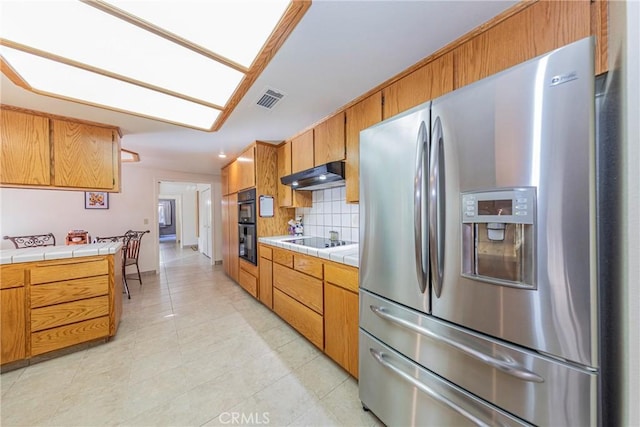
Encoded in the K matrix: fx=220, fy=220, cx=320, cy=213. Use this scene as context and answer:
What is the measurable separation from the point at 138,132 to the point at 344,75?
254 cm

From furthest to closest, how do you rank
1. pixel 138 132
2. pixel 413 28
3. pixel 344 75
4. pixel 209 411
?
1. pixel 138 132
2. pixel 344 75
3. pixel 209 411
4. pixel 413 28

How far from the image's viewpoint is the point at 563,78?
2.16 feet

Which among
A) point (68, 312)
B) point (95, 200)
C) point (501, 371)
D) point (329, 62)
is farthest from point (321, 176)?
point (95, 200)

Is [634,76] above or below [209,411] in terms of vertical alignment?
above

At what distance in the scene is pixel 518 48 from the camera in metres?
1.04

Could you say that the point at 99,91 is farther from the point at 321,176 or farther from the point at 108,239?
the point at 108,239

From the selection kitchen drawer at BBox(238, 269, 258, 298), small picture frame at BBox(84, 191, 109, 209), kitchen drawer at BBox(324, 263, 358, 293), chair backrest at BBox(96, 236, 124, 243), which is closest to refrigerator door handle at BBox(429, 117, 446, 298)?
kitchen drawer at BBox(324, 263, 358, 293)

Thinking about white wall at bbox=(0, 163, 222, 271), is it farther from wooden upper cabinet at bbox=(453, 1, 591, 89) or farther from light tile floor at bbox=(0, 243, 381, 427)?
wooden upper cabinet at bbox=(453, 1, 591, 89)

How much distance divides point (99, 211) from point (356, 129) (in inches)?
188

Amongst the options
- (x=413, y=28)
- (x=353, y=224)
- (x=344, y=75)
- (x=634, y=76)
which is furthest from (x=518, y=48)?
(x=353, y=224)

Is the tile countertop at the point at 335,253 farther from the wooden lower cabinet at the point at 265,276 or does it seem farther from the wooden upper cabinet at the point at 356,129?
the wooden upper cabinet at the point at 356,129

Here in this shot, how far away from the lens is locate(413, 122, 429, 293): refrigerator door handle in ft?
3.26

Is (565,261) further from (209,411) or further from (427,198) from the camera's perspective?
(209,411)

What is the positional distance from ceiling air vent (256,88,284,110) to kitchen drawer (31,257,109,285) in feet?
6.94
